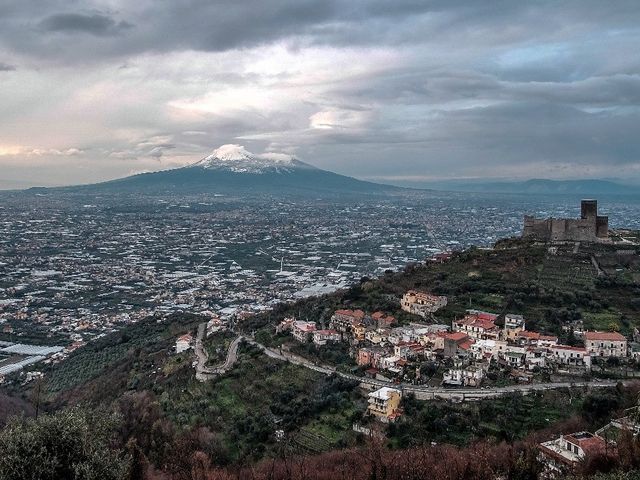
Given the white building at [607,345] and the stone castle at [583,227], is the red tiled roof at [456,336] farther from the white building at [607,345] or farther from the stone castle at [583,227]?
the stone castle at [583,227]

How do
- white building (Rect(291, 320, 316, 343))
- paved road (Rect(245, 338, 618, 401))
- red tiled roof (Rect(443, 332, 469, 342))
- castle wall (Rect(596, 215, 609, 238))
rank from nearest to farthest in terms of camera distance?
1. paved road (Rect(245, 338, 618, 401))
2. red tiled roof (Rect(443, 332, 469, 342))
3. white building (Rect(291, 320, 316, 343))
4. castle wall (Rect(596, 215, 609, 238))

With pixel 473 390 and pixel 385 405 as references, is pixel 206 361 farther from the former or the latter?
pixel 473 390

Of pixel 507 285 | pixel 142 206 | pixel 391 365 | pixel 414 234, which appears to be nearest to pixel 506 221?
pixel 414 234

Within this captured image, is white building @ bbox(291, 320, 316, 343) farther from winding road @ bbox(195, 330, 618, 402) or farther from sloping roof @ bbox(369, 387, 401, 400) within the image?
sloping roof @ bbox(369, 387, 401, 400)

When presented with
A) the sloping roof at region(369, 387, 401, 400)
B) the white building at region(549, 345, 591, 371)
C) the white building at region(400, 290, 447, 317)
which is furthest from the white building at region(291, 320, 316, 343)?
the white building at region(549, 345, 591, 371)

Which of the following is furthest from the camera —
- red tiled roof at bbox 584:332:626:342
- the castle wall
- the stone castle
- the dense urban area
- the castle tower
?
the castle wall

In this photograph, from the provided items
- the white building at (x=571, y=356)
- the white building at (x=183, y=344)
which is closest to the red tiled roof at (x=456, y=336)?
the white building at (x=571, y=356)


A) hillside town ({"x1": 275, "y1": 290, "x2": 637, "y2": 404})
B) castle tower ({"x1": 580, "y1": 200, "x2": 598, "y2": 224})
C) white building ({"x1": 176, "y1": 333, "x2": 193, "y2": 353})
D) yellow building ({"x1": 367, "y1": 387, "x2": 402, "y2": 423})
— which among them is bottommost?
white building ({"x1": 176, "y1": 333, "x2": 193, "y2": 353})

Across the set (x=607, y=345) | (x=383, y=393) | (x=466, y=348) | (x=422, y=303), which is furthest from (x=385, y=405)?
(x=422, y=303)
